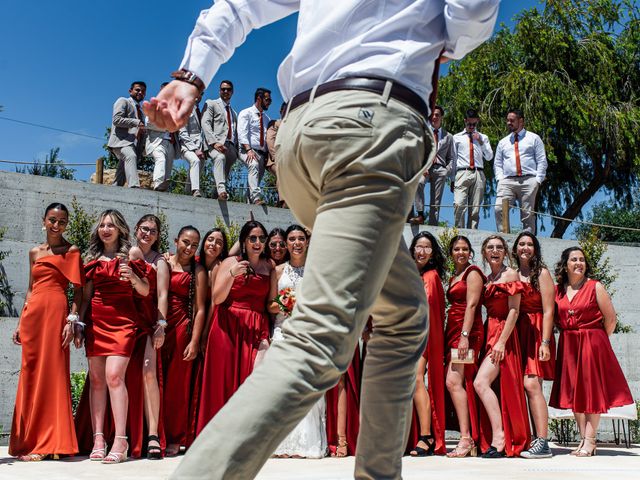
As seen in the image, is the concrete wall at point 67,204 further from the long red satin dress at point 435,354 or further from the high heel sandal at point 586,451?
the long red satin dress at point 435,354

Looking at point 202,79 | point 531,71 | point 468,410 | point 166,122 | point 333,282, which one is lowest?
Answer: point 468,410

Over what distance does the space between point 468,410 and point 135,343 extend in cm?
310

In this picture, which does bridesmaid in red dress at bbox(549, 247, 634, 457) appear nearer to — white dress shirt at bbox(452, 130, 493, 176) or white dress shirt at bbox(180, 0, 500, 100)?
white dress shirt at bbox(452, 130, 493, 176)

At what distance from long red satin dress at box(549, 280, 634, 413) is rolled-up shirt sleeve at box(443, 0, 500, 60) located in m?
6.28

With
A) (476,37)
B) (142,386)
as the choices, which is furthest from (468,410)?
(476,37)

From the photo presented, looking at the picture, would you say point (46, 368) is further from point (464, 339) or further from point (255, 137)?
point (255, 137)

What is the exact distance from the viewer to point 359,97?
216 cm

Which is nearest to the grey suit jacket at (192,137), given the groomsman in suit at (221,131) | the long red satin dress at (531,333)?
the groomsman in suit at (221,131)

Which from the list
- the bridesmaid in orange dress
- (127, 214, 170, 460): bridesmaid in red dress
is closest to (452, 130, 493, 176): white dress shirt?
(127, 214, 170, 460): bridesmaid in red dress

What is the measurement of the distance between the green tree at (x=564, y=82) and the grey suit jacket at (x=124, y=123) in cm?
1287

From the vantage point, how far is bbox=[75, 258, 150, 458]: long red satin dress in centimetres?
704

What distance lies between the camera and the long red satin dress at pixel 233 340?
7.65 metres

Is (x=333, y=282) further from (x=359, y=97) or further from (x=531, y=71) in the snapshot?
(x=531, y=71)

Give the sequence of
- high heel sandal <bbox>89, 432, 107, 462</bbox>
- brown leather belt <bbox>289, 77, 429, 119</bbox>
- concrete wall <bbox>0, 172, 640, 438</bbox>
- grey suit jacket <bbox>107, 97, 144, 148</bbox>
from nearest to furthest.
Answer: brown leather belt <bbox>289, 77, 429, 119</bbox> → high heel sandal <bbox>89, 432, 107, 462</bbox> → concrete wall <bbox>0, 172, 640, 438</bbox> → grey suit jacket <bbox>107, 97, 144, 148</bbox>
